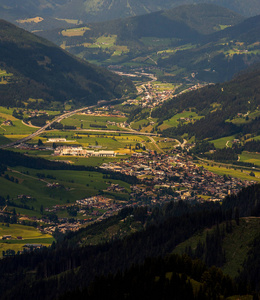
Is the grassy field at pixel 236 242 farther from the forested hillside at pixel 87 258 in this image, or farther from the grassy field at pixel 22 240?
the grassy field at pixel 22 240

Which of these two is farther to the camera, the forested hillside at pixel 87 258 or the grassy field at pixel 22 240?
the grassy field at pixel 22 240

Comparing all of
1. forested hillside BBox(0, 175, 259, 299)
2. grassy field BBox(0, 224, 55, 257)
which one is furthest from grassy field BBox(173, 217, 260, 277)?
grassy field BBox(0, 224, 55, 257)

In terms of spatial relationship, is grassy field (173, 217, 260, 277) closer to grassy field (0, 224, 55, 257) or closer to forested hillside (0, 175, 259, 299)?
forested hillside (0, 175, 259, 299)

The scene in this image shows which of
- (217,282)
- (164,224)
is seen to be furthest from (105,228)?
(217,282)

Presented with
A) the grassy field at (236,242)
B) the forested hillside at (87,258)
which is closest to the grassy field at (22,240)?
the forested hillside at (87,258)

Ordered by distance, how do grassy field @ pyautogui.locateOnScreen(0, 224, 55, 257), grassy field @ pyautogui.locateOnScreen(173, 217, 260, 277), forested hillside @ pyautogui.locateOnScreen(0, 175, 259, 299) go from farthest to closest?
1. grassy field @ pyautogui.locateOnScreen(0, 224, 55, 257)
2. forested hillside @ pyautogui.locateOnScreen(0, 175, 259, 299)
3. grassy field @ pyautogui.locateOnScreen(173, 217, 260, 277)

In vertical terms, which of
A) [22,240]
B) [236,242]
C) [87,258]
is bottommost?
[22,240]

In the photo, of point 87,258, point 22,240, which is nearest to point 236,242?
point 87,258

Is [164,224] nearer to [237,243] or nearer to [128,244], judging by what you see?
[128,244]

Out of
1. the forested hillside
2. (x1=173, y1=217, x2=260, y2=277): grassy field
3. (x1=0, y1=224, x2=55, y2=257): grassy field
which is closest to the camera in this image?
(x1=173, y1=217, x2=260, y2=277): grassy field

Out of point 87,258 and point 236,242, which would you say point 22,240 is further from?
point 236,242
